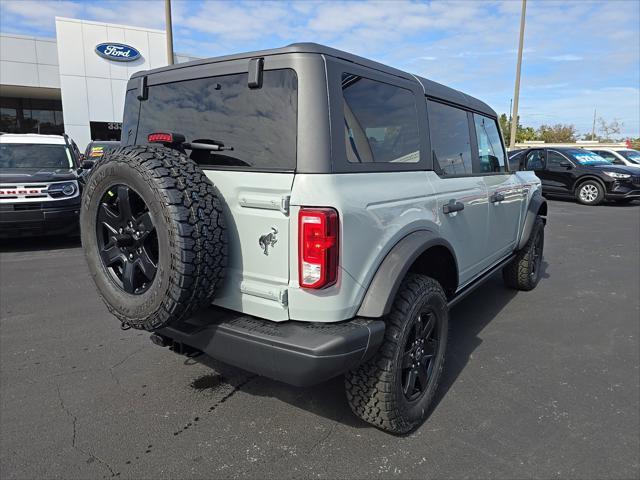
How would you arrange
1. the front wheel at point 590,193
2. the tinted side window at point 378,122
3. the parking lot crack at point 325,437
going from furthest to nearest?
the front wheel at point 590,193 → the parking lot crack at point 325,437 → the tinted side window at point 378,122

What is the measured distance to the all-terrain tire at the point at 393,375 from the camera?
232 cm

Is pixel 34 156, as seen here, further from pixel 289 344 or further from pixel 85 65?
pixel 85 65

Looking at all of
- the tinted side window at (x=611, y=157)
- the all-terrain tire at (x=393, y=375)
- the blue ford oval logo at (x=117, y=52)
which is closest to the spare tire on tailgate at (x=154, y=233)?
the all-terrain tire at (x=393, y=375)

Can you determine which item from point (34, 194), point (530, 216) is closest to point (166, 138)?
point (530, 216)

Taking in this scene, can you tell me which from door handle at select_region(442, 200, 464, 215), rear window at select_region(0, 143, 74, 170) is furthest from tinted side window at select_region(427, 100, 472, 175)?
rear window at select_region(0, 143, 74, 170)

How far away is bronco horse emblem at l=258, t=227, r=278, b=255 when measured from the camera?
2.14 metres

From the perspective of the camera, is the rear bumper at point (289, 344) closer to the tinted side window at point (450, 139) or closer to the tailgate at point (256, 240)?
the tailgate at point (256, 240)

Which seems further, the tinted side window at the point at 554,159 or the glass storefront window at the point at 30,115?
the glass storefront window at the point at 30,115

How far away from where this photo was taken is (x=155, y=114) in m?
2.79

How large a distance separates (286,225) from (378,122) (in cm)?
83

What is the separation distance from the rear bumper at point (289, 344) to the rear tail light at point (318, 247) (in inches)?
9.3

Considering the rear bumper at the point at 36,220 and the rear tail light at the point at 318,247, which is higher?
the rear tail light at the point at 318,247

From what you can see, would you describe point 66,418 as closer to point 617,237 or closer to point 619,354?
point 619,354

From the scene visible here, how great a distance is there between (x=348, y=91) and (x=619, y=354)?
3.04 m
